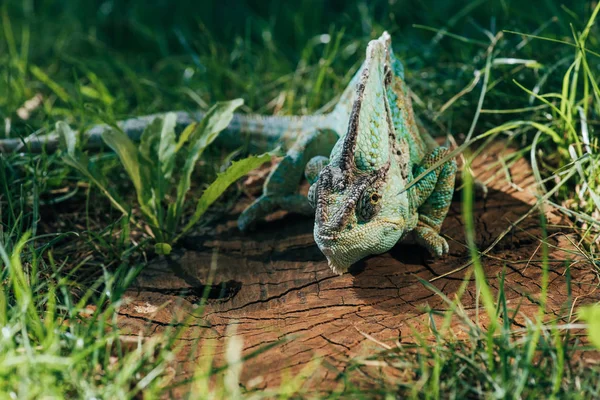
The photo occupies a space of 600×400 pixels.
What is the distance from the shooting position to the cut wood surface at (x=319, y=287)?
9.48ft

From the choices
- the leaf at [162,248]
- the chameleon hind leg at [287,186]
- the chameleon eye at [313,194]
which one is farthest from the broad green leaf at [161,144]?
the chameleon eye at [313,194]

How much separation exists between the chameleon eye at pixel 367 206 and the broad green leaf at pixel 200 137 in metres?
1.11

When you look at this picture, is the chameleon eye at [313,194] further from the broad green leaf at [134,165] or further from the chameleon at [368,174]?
the broad green leaf at [134,165]

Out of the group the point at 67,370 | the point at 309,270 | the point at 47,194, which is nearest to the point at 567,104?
the point at 309,270

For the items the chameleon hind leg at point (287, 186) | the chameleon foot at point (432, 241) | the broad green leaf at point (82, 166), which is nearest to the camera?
the chameleon foot at point (432, 241)

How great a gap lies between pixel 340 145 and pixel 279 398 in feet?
4.40

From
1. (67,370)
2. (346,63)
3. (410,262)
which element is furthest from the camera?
(346,63)

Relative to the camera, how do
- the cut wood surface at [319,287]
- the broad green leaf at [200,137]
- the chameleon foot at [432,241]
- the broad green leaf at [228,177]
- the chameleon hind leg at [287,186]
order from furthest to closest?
the chameleon hind leg at [287,186]
the broad green leaf at [200,137]
the broad green leaf at [228,177]
the chameleon foot at [432,241]
the cut wood surface at [319,287]

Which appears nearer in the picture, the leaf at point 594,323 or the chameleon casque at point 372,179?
the leaf at point 594,323

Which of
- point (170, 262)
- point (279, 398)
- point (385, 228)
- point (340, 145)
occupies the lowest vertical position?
point (170, 262)

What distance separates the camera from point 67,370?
2.43 meters

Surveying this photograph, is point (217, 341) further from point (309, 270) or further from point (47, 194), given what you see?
point (47, 194)

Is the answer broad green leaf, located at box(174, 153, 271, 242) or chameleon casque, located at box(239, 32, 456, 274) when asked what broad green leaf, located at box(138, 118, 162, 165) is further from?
chameleon casque, located at box(239, 32, 456, 274)

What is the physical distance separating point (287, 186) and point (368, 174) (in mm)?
939
